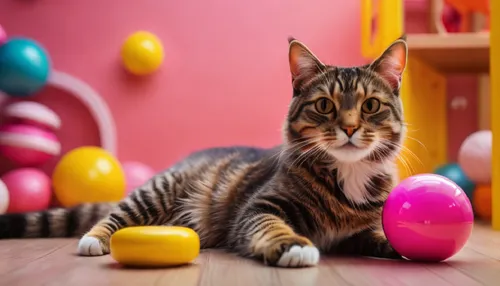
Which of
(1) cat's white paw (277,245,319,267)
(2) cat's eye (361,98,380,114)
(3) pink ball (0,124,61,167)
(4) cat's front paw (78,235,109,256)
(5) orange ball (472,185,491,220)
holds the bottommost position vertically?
(5) orange ball (472,185,491,220)

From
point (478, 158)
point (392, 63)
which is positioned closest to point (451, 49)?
point (478, 158)

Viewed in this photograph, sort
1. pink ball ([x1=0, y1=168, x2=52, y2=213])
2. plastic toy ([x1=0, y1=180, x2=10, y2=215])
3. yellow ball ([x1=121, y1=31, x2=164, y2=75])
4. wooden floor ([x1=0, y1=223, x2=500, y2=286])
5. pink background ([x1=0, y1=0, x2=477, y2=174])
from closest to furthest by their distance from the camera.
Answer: wooden floor ([x1=0, y1=223, x2=500, y2=286]), plastic toy ([x1=0, y1=180, x2=10, y2=215]), pink ball ([x1=0, y1=168, x2=52, y2=213]), yellow ball ([x1=121, y1=31, x2=164, y2=75]), pink background ([x1=0, y1=0, x2=477, y2=174])

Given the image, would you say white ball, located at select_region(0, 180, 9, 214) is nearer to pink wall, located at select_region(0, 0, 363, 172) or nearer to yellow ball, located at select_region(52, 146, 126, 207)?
yellow ball, located at select_region(52, 146, 126, 207)

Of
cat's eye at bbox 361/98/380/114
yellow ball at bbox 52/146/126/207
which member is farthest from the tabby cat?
yellow ball at bbox 52/146/126/207

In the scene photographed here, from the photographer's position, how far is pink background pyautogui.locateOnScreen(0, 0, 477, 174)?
143 inches

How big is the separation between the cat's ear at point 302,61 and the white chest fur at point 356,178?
304mm

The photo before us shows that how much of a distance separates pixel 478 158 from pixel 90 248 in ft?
6.29

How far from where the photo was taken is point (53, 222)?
2.16 meters

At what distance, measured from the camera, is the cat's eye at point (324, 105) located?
1719 millimetres

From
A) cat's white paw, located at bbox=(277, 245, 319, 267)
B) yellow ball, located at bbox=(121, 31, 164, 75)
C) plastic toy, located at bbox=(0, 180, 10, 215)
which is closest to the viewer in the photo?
cat's white paw, located at bbox=(277, 245, 319, 267)

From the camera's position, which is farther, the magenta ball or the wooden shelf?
the wooden shelf

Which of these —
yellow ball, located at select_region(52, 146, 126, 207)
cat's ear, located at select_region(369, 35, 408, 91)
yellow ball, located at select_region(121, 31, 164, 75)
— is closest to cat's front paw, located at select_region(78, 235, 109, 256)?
cat's ear, located at select_region(369, 35, 408, 91)

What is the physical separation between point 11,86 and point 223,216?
1770 mm

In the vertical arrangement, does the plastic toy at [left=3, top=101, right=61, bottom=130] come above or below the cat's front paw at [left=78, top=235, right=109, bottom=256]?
above
